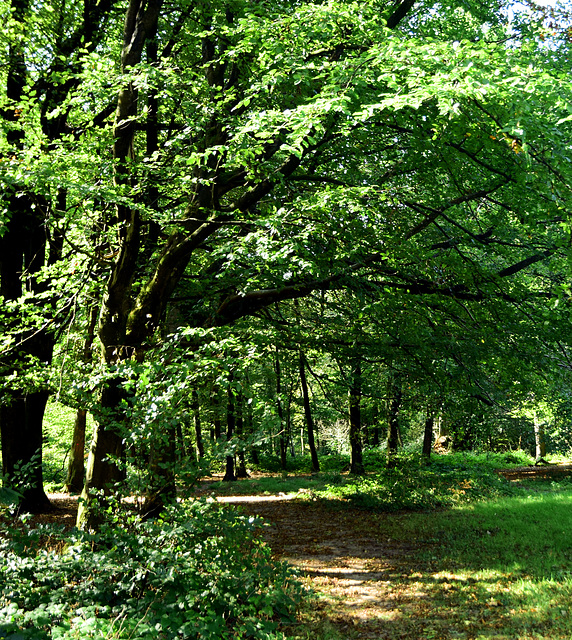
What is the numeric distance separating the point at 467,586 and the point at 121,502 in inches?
204

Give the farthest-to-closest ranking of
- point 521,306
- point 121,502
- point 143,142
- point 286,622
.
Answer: point 143,142, point 521,306, point 286,622, point 121,502

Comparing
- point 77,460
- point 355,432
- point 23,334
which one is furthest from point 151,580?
point 355,432

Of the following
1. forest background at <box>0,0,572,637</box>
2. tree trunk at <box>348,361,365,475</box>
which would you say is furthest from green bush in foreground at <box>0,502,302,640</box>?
tree trunk at <box>348,361,365,475</box>

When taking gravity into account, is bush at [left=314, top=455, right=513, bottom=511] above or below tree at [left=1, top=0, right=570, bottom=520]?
below

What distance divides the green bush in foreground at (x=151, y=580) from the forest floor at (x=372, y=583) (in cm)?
55

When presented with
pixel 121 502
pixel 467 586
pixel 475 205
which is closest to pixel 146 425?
pixel 121 502

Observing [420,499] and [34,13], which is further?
[420,499]

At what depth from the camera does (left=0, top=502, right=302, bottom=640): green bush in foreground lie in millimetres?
3572

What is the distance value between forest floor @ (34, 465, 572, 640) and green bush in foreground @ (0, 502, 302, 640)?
0.55m

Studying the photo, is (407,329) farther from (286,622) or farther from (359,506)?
(359,506)

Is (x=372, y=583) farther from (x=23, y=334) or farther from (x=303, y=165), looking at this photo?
(x=23, y=334)

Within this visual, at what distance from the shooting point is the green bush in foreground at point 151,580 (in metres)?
3.57

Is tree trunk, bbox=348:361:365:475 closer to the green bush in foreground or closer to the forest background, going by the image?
the forest background

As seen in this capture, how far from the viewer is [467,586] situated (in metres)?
6.88
